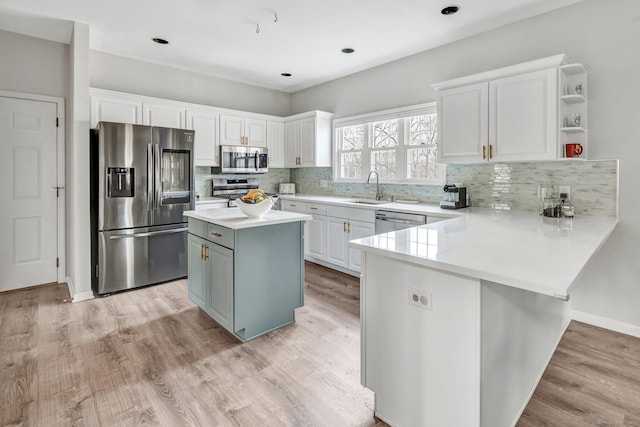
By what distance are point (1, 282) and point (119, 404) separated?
2.93m

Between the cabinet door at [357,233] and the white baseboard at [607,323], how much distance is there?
1989 mm

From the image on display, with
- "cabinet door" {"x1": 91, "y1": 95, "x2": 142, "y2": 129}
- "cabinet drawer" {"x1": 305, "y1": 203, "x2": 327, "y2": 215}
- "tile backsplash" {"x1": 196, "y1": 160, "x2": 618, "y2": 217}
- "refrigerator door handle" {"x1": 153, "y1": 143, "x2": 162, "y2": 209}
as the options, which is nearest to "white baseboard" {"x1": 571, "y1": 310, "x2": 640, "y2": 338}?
"tile backsplash" {"x1": 196, "y1": 160, "x2": 618, "y2": 217}

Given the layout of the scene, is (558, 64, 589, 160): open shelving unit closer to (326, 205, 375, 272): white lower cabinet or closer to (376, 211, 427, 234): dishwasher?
(376, 211, 427, 234): dishwasher

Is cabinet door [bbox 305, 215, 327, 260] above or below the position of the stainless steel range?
below

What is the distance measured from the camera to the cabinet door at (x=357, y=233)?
3.91 meters

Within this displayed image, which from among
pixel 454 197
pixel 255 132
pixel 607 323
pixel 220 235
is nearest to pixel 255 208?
pixel 220 235

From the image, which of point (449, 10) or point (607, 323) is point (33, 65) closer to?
point (449, 10)

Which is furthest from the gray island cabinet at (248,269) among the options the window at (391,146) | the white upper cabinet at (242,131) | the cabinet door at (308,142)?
the cabinet door at (308,142)

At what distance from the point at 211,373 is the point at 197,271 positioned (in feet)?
3.45

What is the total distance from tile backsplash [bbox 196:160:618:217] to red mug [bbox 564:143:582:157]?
22 cm

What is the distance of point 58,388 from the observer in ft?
6.61

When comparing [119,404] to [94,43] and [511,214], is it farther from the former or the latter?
[94,43]

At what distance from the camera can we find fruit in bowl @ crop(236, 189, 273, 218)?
264 cm

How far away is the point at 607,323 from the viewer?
283cm
